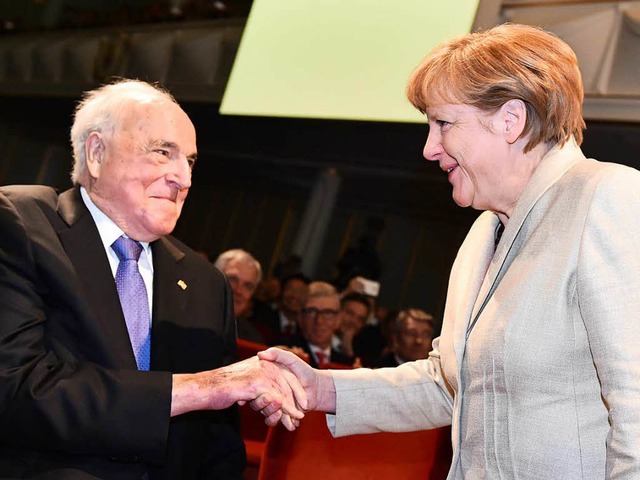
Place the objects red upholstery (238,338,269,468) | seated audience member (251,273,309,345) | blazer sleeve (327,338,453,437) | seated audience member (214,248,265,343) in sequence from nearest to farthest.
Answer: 1. blazer sleeve (327,338,453,437)
2. red upholstery (238,338,269,468)
3. seated audience member (214,248,265,343)
4. seated audience member (251,273,309,345)

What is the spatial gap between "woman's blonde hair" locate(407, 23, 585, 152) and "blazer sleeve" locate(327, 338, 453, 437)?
2.64 ft

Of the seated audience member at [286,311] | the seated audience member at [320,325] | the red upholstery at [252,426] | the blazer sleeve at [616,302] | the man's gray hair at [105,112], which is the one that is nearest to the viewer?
the blazer sleeve at [616,302]

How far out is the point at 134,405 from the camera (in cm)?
210

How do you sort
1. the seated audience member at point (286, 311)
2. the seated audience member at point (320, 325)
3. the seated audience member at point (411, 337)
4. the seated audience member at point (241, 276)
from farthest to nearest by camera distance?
the seated audience member at point (286, 311) < the seated audience member at point (411, 337) < the seated audience member at point (241, 276) < the seated audience member at point (320, 325)

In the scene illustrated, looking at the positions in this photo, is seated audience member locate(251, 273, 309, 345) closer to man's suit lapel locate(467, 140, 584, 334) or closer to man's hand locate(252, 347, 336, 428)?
man's hand locate(252, 347, 336, 428)

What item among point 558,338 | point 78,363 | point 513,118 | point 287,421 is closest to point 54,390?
point 78,363

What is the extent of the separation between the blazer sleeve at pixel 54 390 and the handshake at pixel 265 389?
73 millimetres

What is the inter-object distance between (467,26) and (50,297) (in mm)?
4381

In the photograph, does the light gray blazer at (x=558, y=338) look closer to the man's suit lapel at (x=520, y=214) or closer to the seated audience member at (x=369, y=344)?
the man's suit lapel at (x=520, y=214)

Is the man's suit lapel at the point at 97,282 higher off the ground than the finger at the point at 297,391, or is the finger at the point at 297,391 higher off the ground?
the man's suit lapel at the point at 97,282

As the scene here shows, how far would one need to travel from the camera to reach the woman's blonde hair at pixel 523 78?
2.03 m

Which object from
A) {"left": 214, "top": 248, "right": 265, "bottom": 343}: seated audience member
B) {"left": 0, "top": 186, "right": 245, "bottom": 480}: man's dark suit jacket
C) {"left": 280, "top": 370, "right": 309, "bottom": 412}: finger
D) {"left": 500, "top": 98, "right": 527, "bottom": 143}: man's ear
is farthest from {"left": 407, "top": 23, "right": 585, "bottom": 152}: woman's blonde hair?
{"left": 214, "top": 248, "right": 265, "bottom": 343}: seated audience member

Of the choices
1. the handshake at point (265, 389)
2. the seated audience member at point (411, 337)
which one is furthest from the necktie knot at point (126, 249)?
the seated audience member at point (411, 337)

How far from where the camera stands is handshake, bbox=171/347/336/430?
2.18 meters
